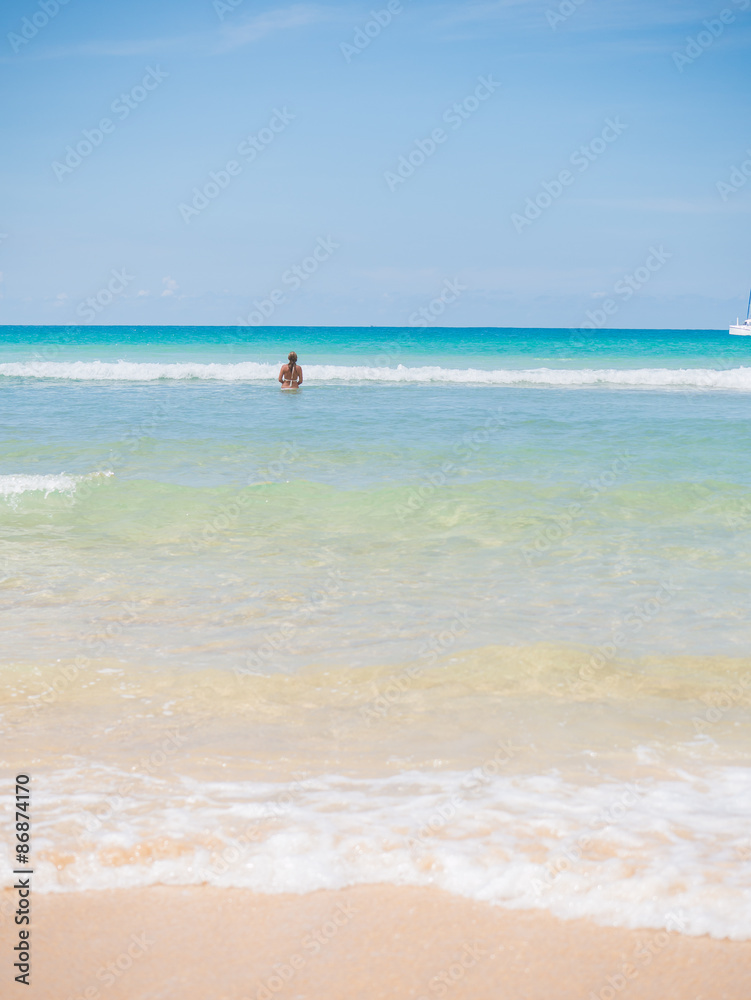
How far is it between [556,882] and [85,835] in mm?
1776

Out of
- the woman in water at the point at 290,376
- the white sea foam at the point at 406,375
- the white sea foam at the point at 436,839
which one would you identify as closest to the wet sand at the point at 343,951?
the white sea foam at the point at 436,839

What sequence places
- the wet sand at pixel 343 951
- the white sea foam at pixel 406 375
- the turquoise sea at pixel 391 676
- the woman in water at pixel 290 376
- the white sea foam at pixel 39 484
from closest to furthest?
the wet sand at pixel 343 951 → the turquoise sea at pixel 391 676 → the white sea foam at pixel 39 484 → the woman in water at pixel 290 376 → the white sea foam at pixel 406 375

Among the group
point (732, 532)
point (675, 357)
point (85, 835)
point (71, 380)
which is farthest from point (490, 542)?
point (675, 357)

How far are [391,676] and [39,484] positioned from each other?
6988 mm

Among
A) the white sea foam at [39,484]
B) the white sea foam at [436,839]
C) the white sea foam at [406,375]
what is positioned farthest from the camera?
the white sea foam at [406,375]

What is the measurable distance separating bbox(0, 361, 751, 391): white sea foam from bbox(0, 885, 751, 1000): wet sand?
1039 inches

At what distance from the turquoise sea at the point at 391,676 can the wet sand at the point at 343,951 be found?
9 centimetres

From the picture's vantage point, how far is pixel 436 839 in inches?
122

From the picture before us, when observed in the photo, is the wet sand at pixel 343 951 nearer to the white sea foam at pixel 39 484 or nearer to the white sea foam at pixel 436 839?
the white sea foam at pixel 436 839

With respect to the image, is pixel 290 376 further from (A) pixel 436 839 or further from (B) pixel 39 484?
(A) pixel 436 839

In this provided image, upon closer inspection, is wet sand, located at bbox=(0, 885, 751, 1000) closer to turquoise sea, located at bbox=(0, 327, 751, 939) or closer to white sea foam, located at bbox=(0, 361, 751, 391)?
turquoise sea, located at bbox=(0, 327, 751, 939)

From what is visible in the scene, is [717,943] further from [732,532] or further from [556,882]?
[732,532]

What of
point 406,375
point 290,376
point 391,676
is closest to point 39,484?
point 391,676

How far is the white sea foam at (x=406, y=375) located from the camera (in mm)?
29031
